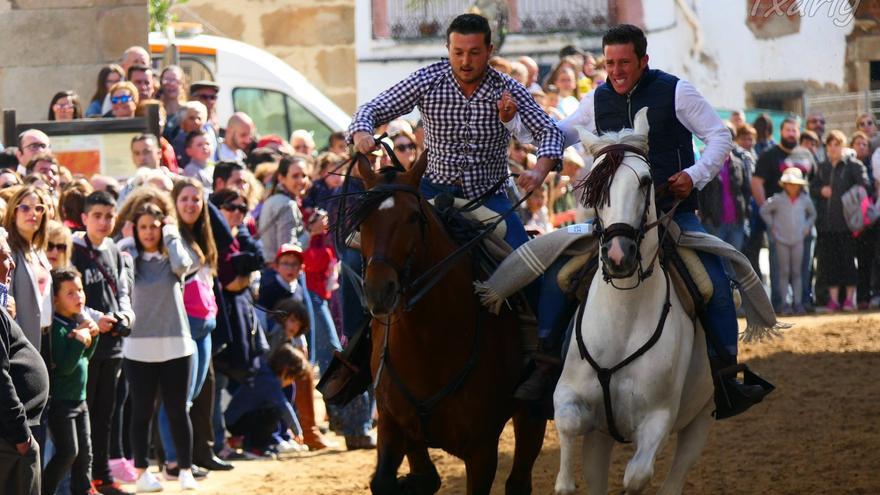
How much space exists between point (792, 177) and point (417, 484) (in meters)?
12.6

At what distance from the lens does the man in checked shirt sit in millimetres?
8945

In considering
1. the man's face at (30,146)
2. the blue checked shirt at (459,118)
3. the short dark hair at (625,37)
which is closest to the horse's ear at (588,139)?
the blue checked shirt at (459,118)

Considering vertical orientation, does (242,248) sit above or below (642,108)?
below

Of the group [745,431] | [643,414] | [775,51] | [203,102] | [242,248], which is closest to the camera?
[643,414]

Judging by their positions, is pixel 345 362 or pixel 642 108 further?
pixel 345 362

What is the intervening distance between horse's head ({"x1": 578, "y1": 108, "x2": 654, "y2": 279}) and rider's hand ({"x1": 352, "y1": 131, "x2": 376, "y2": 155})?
1124 millimetres

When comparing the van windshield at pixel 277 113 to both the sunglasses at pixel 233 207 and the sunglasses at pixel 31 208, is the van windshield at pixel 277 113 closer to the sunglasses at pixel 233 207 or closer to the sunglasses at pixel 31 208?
the sunglasses at pixel 233 207

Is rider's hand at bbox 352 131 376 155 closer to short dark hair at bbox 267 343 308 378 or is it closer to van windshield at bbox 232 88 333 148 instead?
short dark hair at bbox 267 343 308 378

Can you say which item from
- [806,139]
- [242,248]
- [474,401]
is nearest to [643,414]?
[474,401]

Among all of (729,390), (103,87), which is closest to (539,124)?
(729,390)

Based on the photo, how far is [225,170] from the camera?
44.5 ft

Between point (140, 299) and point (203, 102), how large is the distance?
606 centimetres

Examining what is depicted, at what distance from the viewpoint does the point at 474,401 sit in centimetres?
857

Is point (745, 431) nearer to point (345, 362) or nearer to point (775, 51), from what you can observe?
point (345, 362)
